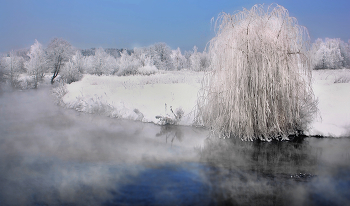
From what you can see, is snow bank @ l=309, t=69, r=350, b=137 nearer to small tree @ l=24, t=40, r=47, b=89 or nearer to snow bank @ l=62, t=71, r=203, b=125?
snow bank @ l=62, t=71, r=203, b=125

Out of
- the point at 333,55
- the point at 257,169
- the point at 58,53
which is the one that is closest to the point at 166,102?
the point at 257,169

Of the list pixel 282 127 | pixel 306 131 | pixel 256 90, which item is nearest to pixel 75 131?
pixel 256 90

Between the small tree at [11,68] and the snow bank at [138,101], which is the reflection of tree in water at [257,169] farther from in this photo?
the small tree at [11,68]

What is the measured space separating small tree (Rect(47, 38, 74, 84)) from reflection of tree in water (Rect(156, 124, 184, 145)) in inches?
688

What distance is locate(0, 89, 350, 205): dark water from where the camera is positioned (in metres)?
4.67

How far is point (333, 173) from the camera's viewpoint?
5684mm

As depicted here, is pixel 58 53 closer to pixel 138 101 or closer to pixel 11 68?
pixel 11 68

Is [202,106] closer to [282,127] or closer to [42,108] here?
[282,127]

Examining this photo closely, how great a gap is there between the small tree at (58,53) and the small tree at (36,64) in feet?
2.19

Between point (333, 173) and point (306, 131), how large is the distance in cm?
271

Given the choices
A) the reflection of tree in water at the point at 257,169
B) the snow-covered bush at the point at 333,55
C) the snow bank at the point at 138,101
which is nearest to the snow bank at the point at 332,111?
the reflection of tree in water at the point at 257,169

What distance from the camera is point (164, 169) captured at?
5.92 meters

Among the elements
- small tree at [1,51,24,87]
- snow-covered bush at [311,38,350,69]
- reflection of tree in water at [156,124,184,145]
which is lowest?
reflection of tree in water at [156,124,184,145]

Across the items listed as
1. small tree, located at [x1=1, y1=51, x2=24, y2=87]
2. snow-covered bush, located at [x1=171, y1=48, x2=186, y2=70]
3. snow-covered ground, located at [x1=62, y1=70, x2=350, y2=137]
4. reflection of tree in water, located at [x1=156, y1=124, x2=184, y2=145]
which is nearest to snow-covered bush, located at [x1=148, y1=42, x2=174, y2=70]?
snow-covered bush, located at [x1=171, y1=48, x2=186, y2=70]
